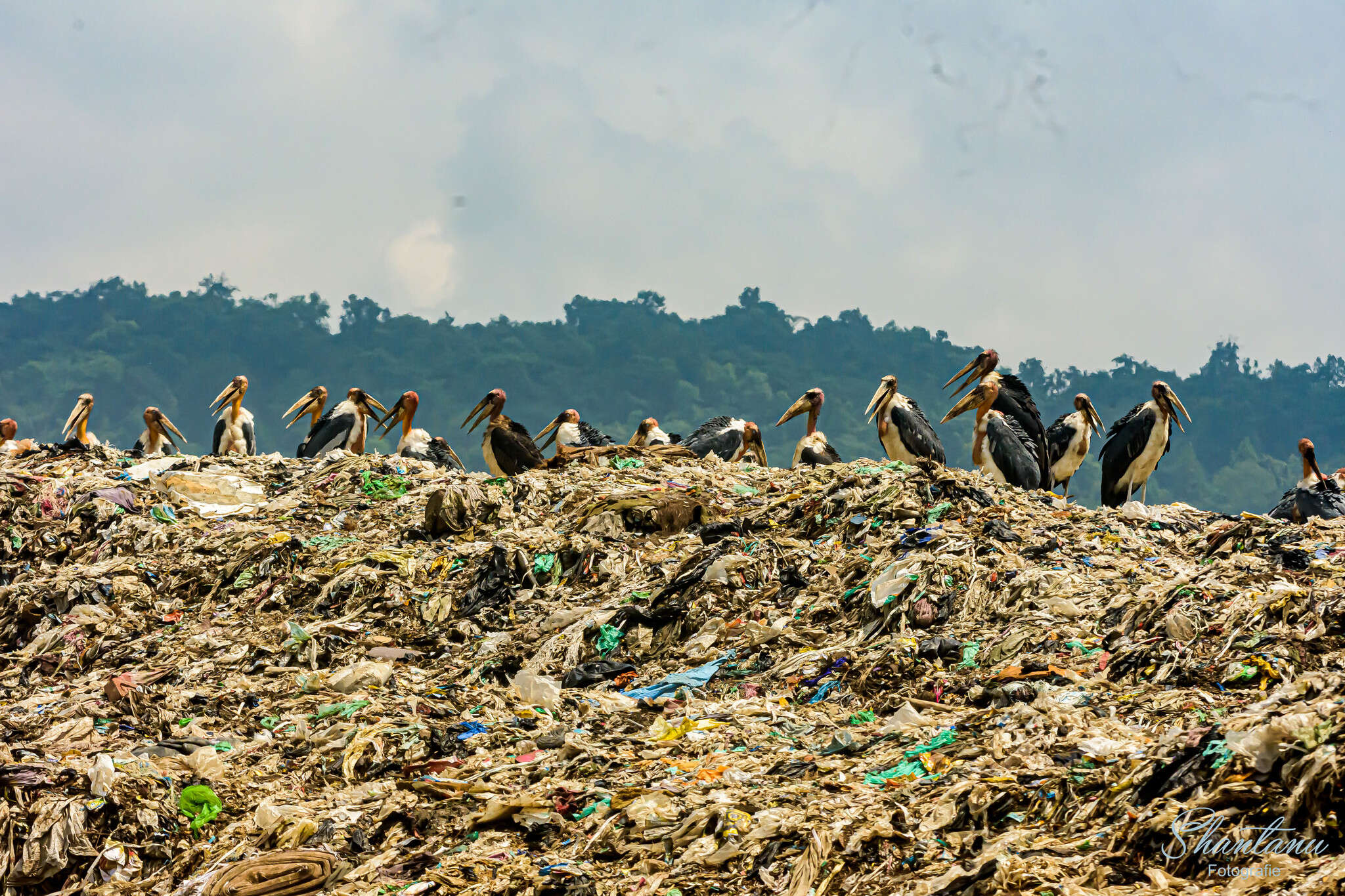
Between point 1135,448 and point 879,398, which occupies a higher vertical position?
point 879,398

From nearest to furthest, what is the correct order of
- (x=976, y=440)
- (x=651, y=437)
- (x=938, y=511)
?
(x=938, y=511) → (x=976, y=440) → (x=651, y=437)

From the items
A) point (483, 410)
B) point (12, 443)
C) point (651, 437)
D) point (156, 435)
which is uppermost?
point (483, 410)

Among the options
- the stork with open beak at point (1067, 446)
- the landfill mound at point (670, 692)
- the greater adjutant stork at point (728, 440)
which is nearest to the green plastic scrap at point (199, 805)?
the landfill mound at point (670, 692)

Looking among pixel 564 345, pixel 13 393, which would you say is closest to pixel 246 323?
pixel 13 393

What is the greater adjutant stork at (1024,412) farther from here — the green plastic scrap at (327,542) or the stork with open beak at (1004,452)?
the green plastic scrap at (327,542)

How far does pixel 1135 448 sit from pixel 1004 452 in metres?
2.17

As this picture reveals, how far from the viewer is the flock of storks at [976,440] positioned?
1099cm

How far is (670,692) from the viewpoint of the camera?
489 centimetres

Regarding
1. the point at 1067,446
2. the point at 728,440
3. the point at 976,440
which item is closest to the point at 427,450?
the point at 728,440

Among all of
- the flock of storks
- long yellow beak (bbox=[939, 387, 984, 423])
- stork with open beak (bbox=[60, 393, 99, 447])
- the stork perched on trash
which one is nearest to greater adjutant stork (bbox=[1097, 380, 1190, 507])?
the flock of storks

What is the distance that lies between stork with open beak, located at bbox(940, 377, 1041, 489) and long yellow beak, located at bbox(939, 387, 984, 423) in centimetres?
50

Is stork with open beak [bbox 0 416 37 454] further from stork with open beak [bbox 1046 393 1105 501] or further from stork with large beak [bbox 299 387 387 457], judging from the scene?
stork with open beak [bbox 1046 393 1105 501]

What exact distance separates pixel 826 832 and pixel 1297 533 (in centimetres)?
479

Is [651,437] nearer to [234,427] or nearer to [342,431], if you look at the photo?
[342,431]
